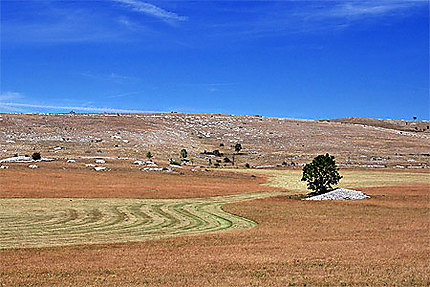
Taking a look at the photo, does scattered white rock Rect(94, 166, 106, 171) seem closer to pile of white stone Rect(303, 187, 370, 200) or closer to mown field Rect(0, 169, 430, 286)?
mown field Rect(0, 169, 430, 286)

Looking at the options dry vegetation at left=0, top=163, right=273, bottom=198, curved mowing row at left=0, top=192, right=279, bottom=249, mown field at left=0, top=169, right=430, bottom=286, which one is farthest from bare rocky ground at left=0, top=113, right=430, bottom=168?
mown field at left=0, top=169, right=430, bottom=286

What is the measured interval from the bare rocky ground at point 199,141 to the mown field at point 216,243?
72766 millimetres

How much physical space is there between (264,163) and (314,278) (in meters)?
116

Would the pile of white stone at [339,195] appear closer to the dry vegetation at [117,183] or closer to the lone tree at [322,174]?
the lone tree at [322,174]

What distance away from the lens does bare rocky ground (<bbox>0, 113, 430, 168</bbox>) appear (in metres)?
135

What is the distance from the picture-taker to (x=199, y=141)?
543 feet

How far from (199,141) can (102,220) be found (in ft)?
409

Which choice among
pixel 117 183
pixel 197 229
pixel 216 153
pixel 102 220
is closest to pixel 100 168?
pixel 117 183

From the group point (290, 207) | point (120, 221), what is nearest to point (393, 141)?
point (290, 207)

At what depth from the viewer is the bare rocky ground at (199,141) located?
135m

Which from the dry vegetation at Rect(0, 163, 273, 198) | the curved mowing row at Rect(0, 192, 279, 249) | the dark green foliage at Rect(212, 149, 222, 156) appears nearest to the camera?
the curved mowing row at Rect(0, 192, 279, 249)

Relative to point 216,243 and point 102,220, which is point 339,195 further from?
point 216,243

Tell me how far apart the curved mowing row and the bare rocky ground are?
6385 cm

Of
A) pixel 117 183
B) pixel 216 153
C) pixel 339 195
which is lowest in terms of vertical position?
pixel 339 195
